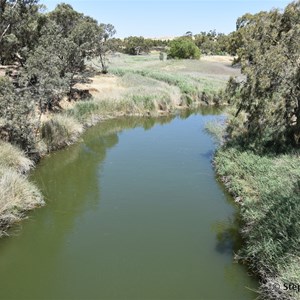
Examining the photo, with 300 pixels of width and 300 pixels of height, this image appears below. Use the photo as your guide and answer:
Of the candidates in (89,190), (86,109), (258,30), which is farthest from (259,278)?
(86,109)

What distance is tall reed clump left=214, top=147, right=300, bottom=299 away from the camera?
27.5 feet

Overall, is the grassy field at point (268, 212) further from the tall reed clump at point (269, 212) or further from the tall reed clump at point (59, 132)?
the tall reed clump at point (59, 132)

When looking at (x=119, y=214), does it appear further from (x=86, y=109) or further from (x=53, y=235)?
(x=86, y=109)

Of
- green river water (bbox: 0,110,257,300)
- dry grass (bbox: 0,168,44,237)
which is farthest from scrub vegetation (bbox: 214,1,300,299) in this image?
dry grass (bbox: 0,168,44,237)

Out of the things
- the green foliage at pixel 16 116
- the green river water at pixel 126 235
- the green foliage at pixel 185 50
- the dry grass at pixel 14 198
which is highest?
the green foliage at pixel 185 50

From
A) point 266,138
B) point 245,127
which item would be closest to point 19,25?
point 245,127

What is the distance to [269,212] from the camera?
421 inches

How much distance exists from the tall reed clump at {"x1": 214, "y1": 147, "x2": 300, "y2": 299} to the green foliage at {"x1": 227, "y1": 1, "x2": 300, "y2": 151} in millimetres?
1767

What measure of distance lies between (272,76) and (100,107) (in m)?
15.7

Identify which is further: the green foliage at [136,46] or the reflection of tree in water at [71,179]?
the green foliage at [136,46]

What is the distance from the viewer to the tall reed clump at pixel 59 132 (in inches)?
777

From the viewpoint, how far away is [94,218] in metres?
12.7

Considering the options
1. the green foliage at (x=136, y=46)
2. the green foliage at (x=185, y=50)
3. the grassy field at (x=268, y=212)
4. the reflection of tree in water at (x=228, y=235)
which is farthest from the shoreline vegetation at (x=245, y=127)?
the green foliage at (x=136, y=46)

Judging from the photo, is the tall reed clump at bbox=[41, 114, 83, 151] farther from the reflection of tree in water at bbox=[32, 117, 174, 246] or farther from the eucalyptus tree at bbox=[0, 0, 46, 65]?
the eucalyptus tree at bbox=[0, 0, 46, 65]
